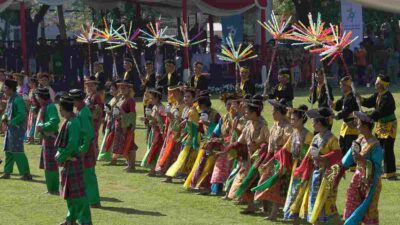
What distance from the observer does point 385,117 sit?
17141 mm

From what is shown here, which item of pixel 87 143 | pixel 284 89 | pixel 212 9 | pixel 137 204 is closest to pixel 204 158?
pixel 137 204

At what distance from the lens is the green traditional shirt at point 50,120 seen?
50.6 ft

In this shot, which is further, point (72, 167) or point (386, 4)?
point (72, 167)

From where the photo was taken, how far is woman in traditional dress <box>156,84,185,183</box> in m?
17.4

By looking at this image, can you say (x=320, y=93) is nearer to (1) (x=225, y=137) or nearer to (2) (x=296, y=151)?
(1) (x=225, y=137)

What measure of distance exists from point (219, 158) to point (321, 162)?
3.10m

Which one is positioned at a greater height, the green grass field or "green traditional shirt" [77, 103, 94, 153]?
"green traditional shirt" [77, 103, 94, 153]

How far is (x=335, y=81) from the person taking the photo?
3547 centimetres

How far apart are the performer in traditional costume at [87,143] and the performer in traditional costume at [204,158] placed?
1.74 metres

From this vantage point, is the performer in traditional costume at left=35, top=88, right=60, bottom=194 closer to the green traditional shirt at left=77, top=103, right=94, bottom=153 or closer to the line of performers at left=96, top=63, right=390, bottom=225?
the green traditional shirt at left=77, top=103, right=94, bottom=153

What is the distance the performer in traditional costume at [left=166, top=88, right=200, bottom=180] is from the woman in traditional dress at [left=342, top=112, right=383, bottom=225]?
16.1 feet

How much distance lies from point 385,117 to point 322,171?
4646 mm

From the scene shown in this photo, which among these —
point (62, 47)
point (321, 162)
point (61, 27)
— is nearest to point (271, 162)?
point (321, 162)

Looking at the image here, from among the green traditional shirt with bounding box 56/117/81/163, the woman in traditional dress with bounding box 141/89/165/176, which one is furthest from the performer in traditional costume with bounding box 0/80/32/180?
the green traditional shirt with bounding box 56/117/81/163
